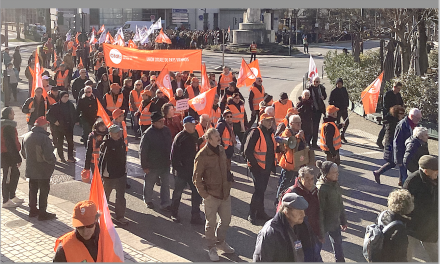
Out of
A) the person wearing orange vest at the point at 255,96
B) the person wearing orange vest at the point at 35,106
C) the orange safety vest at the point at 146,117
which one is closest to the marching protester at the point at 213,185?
the orange safety vest at the point at 146,117

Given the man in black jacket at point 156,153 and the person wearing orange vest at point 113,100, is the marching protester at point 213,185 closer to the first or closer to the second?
the man in black jacket at point 156,153

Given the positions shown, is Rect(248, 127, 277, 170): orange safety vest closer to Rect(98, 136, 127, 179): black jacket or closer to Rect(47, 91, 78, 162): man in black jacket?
Rect(98, 136, 127, 179): black jacket

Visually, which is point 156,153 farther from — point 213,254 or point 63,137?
point 63,137

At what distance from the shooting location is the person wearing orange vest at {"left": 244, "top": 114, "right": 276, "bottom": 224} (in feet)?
27.8

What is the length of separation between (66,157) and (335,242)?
25.2 ft

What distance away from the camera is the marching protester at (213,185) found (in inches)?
291

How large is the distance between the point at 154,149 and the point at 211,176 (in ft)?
6.29

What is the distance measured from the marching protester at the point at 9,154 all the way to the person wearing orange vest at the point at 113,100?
456 cm

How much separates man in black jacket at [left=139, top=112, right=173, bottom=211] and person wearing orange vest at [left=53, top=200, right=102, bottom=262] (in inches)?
154

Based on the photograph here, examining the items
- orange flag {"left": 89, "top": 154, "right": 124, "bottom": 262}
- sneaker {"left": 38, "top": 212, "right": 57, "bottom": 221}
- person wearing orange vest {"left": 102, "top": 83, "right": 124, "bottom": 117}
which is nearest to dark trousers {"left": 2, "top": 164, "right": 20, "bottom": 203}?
→ sneaker {"left": 38, "top": 212, "right": 57, "bottom": 221}

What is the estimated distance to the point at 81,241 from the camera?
5.02 m

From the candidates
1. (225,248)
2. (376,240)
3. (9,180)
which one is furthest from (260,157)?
(9,180)

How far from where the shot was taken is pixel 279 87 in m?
25.6

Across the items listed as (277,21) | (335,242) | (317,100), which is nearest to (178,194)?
(335,242)
